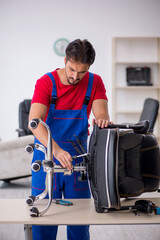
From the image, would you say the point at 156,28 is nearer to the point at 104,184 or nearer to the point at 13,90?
the point at 13,90

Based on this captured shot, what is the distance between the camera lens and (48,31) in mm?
5945

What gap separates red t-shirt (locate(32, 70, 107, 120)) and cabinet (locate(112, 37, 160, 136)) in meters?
4.20

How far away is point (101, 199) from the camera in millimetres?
1388

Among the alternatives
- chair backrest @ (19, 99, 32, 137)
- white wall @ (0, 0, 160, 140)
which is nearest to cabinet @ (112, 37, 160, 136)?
white wall @ (0, 0, 160, 140)

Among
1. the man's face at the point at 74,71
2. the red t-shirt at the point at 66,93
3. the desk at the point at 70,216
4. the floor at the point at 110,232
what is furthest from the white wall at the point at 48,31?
the desk at the point at 70,216

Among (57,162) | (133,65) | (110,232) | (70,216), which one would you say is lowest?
(110,232)

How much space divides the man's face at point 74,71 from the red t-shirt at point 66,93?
6 cm

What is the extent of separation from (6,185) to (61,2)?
338cm

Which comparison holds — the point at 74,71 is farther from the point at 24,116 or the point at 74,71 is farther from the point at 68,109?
the point at 24,116

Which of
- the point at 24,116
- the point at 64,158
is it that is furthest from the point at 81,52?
the point at 24,116

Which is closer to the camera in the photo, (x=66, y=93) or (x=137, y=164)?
(x=137, y=164)

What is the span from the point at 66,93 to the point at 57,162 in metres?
0.35

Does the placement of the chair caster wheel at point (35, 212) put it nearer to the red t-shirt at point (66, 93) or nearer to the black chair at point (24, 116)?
the red t-shirt at point (66, 93)

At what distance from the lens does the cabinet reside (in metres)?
6.02
